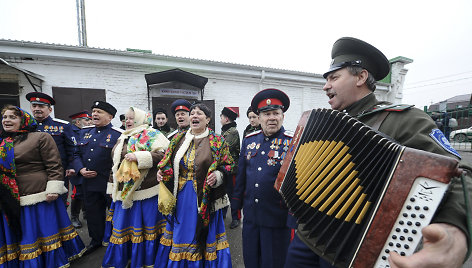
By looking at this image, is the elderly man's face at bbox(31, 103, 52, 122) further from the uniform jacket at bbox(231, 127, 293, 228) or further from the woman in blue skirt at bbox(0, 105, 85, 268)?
the uniform jacket at bbox(231, 127, 293, 228)

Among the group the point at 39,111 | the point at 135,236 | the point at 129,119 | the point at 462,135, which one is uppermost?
the point at 39,111

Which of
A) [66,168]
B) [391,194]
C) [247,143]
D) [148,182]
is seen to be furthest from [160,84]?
[391,194]

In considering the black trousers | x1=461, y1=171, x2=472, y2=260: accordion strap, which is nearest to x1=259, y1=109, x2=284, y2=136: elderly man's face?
x1=461, y1=171, x2=472, y2=260: accordion strap

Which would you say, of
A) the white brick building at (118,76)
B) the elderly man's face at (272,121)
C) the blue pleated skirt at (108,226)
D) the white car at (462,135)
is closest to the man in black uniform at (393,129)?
the elderly man's face at (272,121)

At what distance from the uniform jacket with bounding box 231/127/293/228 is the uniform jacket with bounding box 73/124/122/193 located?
2.37 meters

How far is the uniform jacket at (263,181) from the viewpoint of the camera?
2027 mm

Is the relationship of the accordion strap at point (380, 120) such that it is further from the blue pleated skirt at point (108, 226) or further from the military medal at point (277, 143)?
the blue pleated skirt at point (108, 226)

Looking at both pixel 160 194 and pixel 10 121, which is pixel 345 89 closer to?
pixel 160 194

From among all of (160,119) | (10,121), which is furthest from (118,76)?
(10,121)

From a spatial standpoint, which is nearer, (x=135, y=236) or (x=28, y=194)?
(x=28, y=194)

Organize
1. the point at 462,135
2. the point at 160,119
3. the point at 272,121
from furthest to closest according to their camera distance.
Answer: the point at 462,135, the point at 160,119, the point at 272,121

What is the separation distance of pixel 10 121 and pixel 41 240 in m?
1.69

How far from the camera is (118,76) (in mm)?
6949

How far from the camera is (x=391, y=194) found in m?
0.84
